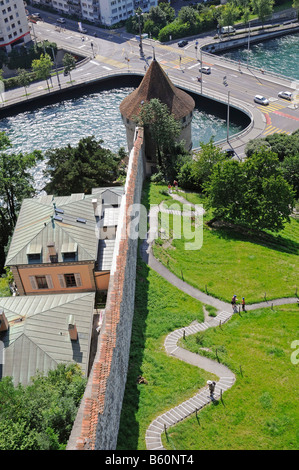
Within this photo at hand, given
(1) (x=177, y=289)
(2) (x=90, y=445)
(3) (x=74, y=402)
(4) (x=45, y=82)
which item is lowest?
(4) (x=45, y=82)

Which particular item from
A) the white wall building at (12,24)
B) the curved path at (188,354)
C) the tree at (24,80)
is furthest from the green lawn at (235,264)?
the white wall building at (12,24)

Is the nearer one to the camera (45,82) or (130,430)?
(130,430)

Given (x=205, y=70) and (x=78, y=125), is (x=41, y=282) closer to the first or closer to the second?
(x=78, y=125)

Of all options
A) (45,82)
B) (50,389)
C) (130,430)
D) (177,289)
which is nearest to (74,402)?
(50,389)

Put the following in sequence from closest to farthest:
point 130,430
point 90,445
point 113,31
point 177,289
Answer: point 90,445
point 130,430
point 177,289
point 113,31

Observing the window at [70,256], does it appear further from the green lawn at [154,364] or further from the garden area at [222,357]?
the green lawn at [154,364]

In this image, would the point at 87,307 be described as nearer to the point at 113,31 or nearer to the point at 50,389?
the point at 50,389
